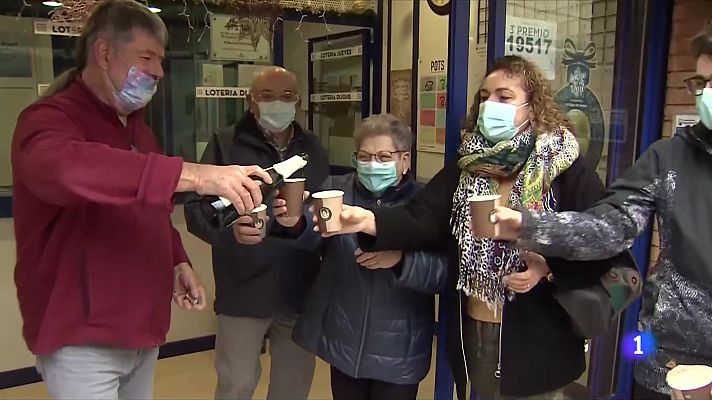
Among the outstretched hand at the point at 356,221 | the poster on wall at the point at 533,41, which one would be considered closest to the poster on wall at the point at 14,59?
the outstretched hand at the point at 356,221

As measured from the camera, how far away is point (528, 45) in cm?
246

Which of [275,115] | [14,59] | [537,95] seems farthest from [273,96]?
[14,59]

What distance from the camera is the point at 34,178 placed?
1.32 m

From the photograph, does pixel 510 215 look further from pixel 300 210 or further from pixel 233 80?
pixel 233 80

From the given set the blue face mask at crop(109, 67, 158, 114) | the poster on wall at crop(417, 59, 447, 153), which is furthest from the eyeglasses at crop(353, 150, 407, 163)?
the poster on wall at crop(417, 59, 447, 153)

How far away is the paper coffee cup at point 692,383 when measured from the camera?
1294 mm

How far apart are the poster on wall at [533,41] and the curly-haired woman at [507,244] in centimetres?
64

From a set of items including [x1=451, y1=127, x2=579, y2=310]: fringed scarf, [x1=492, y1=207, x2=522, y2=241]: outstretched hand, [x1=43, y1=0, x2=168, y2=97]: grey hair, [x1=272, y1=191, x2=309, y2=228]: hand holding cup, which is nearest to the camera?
[x1=492, y1=207, x2=522, y2=241]: outstretched hand

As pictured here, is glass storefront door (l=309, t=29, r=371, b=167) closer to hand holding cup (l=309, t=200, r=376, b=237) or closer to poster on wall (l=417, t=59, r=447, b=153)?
poster on wall (l=417, t=59, r=447, b=153)

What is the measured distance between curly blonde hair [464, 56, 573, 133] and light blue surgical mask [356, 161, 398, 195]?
400 millimetres

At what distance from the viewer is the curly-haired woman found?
1634 millimetres

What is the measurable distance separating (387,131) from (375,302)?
0.52 meters

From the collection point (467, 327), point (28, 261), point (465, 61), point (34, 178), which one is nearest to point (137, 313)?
point (28, 261)

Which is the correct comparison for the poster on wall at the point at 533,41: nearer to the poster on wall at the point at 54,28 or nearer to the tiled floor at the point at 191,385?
the tiled floor at the point at 191,385
